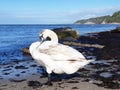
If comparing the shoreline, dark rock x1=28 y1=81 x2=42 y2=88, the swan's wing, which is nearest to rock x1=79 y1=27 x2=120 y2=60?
the shoreline

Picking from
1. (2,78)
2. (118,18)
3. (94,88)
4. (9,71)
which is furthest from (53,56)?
(118,18)

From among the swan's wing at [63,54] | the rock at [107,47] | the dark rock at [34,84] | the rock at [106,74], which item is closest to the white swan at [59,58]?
the swan's wing at [63,54]

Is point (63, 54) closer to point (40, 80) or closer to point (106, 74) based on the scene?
point (40, 80)

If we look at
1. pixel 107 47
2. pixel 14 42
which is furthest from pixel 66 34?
pixel 107 47

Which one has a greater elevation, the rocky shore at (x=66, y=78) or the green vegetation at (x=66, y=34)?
the rocky shore at (x=66, y=78)

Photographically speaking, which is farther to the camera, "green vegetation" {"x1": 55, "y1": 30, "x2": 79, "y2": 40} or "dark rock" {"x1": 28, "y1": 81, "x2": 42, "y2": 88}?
"green vegetation" {"x1": 55, "y1": 30, "x2": 79, "y2": 40}

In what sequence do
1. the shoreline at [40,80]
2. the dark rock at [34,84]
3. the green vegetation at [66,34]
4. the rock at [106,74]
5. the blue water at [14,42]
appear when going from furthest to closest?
1. the green vegetation at [66,34]
2. the blue water at [14,42]
3. the rock at [106,74]
4. the dark rock at [34,84]
5. the shoreline at [40,80]

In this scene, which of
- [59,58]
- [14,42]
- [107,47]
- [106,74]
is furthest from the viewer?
[14,42]

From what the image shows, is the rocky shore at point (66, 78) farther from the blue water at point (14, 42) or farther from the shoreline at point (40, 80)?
the blue water at point (14, 42)

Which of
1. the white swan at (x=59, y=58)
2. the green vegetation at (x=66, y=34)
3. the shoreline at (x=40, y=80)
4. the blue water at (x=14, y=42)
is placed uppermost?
the white swan at (x=59, y=58)

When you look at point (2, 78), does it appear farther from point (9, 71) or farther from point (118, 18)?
point (118, 18)

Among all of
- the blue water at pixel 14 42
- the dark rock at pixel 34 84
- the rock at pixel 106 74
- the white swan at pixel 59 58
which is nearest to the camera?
the dark rock at pixel 34 84

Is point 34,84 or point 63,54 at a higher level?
A: point 63,54

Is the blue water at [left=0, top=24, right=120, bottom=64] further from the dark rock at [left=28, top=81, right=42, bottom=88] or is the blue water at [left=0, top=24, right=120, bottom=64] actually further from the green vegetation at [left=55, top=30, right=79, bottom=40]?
the dark rock at [left=28, top=81, right=42, bottom=88]
